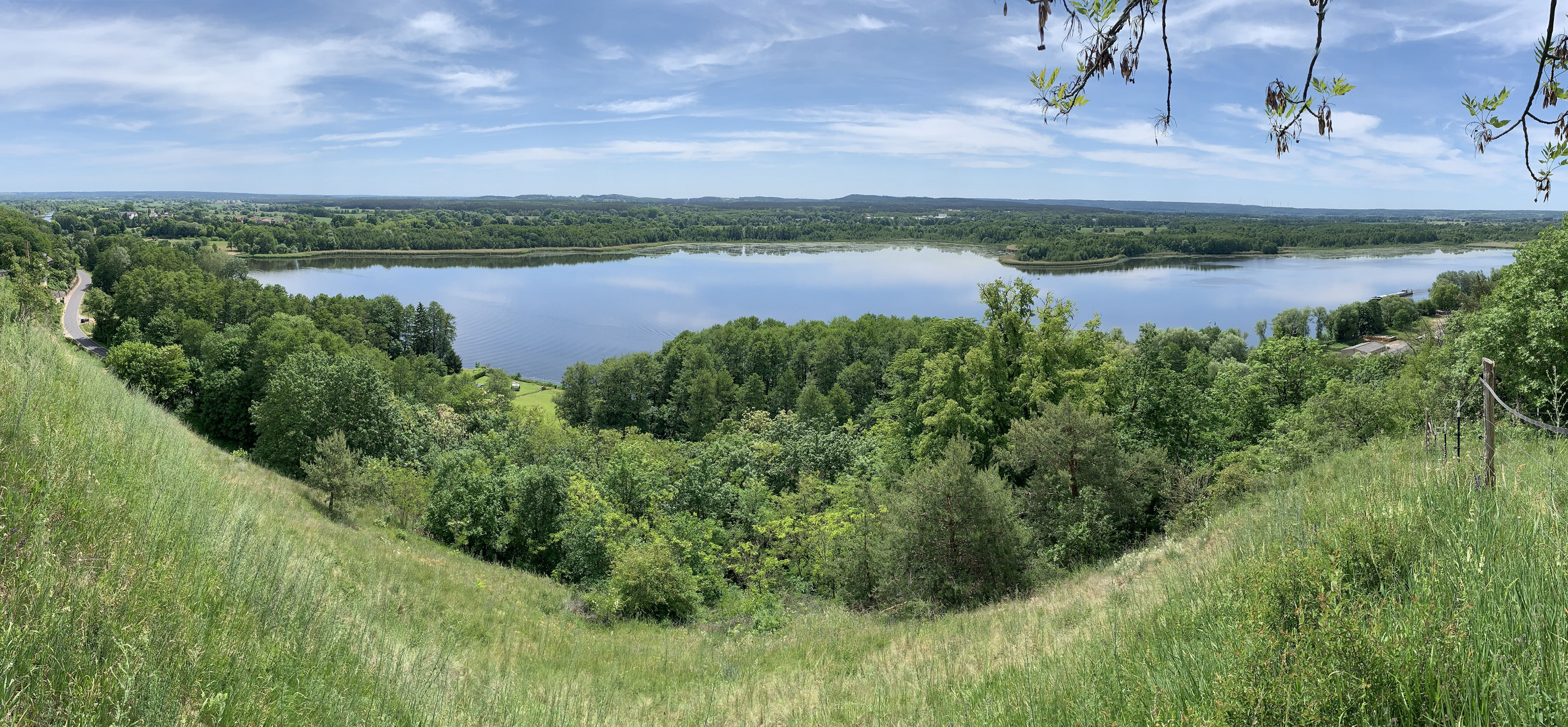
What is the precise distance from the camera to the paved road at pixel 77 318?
145ft

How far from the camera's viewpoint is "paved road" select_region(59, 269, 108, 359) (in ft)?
145

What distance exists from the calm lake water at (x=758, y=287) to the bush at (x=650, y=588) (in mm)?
46384

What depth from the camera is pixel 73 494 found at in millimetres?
3344

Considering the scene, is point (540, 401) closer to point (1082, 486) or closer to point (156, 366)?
point (156, 366)

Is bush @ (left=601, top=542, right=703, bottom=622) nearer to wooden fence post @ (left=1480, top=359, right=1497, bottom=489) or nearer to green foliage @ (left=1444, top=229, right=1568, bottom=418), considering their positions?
wooden fence post @ (left=1480, top=359, right=1497, bottom=489)

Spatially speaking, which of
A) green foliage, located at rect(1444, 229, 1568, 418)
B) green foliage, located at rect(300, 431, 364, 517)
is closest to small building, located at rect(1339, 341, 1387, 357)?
green foliage, located at rect(1444, 229, 1568, 418)

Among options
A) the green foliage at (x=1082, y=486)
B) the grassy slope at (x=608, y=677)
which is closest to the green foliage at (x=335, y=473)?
the grassy slope at (x=608, y=677)

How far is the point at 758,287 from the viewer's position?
9862cm

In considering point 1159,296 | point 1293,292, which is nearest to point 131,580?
point 1159,296

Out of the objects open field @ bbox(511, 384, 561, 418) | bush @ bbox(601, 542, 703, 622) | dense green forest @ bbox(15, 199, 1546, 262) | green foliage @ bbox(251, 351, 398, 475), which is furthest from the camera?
dense green forest @ bbox(15, 199, 1546, 262)

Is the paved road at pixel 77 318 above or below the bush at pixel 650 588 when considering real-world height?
above

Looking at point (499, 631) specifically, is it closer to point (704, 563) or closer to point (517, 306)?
point (704, 563)

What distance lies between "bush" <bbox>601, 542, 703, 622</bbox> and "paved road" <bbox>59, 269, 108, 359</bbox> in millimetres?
42594

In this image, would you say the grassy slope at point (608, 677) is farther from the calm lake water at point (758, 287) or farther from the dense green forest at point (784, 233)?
the dense green forest at point (784, 233)
